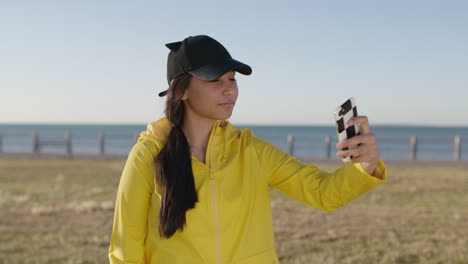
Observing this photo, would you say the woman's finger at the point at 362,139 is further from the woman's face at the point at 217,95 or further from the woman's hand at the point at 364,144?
the woman's face at the point at 217,95

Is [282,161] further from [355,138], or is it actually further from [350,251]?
[350,251]

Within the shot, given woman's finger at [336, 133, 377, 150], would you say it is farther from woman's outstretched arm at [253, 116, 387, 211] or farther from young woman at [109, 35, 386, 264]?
woman's outstretched arm at [253, 116, 387, 211]

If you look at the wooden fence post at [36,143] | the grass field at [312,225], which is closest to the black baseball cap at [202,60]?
the grass field at [312,225]

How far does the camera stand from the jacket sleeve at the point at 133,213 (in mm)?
2148

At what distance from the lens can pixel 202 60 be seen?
7.29 feet

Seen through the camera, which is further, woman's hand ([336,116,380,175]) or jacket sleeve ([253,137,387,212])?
jacket sleeve ([253,137,387,212])

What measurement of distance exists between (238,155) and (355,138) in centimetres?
50

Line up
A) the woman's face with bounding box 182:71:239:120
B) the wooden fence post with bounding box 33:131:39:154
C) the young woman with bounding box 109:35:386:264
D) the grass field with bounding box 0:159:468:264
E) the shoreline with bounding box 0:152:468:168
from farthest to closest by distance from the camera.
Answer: the wooden fence post with bounding box 33:131:39:154 → the shoreline with bounding box 0:152:468:168 → the grass field with bounding box 0:159:468:264 → the woman's face with bounding box 182:71:239:120 → the young woman with bounding box 109:35:386:264

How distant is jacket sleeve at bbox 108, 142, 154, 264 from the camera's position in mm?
2148

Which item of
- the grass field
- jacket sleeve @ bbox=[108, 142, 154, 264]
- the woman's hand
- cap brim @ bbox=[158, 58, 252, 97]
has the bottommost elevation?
the grass field

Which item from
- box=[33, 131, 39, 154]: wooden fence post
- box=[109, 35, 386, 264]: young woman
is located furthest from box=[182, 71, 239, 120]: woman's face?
box=[33, 131, 39, 154]: wooden fence post

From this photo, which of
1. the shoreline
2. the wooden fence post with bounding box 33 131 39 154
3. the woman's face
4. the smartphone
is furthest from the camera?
the wooden fence post with bounding box 33 131 39 154

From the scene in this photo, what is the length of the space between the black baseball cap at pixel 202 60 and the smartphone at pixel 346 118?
0.46 metres

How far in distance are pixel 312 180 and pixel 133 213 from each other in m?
0.76
